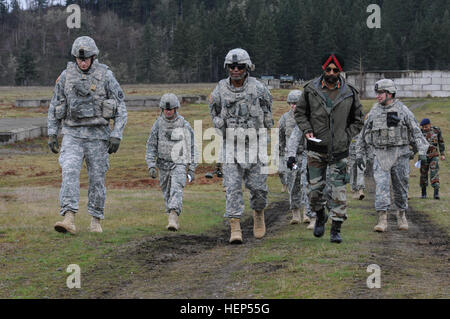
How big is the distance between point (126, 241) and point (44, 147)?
29228mm

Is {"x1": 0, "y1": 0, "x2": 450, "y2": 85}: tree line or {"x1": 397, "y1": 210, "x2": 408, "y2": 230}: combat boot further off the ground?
{"x1": 0, "y1": 0, "x2": 450, "y2": 85}: tree line

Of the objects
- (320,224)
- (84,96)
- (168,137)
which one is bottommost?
(320,224)

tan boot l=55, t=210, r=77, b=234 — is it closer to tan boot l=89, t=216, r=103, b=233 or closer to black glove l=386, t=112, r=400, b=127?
tan boot l=89, t=216, r=103, b=233

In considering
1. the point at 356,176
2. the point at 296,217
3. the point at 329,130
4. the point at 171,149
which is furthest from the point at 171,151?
the point at 356,176

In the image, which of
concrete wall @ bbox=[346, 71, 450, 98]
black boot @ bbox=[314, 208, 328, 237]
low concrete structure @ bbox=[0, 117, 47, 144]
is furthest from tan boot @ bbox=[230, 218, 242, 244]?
concrete wall @ bbox=[346, 71, 450, 98]

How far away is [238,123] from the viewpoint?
10.6 meters

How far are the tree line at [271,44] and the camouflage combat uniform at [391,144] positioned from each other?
90.5m

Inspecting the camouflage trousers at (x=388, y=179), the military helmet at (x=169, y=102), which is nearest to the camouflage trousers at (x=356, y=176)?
the camouflage trousers at (x=388, y=179)

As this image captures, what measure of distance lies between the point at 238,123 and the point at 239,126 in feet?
0.16

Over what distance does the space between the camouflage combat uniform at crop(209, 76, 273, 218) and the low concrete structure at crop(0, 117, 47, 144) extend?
28971mm

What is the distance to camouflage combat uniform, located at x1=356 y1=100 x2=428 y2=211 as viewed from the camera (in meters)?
12.3

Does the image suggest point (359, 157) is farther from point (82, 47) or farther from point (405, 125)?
point (82, 47)

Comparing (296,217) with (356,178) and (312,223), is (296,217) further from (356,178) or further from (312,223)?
(356,178)
